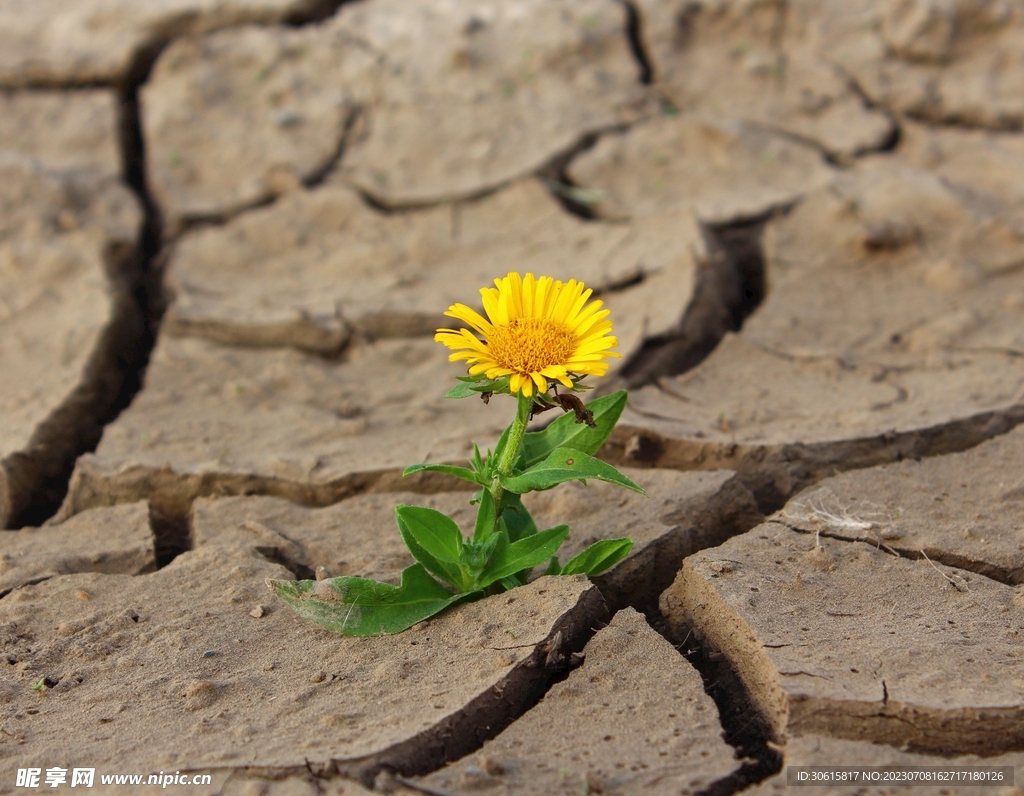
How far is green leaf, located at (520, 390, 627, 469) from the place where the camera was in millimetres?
1915

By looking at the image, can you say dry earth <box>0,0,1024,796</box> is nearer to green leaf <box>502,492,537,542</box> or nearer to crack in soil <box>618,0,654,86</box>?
crack in soil <box>618,0,654,86</box>

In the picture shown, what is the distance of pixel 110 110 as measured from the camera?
397 centimetres

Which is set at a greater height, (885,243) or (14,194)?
(14,194)

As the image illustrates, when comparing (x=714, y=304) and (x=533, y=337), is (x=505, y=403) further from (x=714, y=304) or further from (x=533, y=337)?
(x=533, y=337)

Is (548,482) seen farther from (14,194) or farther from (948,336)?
(14,194)

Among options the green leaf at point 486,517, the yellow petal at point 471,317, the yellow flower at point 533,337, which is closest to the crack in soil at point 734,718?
the green leaf at point 486,517

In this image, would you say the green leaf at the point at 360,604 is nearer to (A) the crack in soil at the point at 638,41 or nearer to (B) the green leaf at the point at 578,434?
(B) the green leaf at the point at 578,434

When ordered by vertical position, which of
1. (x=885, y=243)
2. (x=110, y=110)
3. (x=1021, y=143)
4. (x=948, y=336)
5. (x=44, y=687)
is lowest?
(x=44, y=687)

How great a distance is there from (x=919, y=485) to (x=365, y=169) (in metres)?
2.46

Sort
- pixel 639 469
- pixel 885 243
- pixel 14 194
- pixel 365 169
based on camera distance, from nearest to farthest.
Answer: pixel 639 469 < pixel 885 243 < pixel 14 194 < pixel 365 169

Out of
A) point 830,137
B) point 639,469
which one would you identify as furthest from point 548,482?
point 830,137

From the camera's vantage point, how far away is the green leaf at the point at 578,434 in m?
1.92

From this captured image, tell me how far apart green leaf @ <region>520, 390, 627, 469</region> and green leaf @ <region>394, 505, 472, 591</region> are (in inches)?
7.9

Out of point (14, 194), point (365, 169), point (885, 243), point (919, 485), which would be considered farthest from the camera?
point (365, 169)
